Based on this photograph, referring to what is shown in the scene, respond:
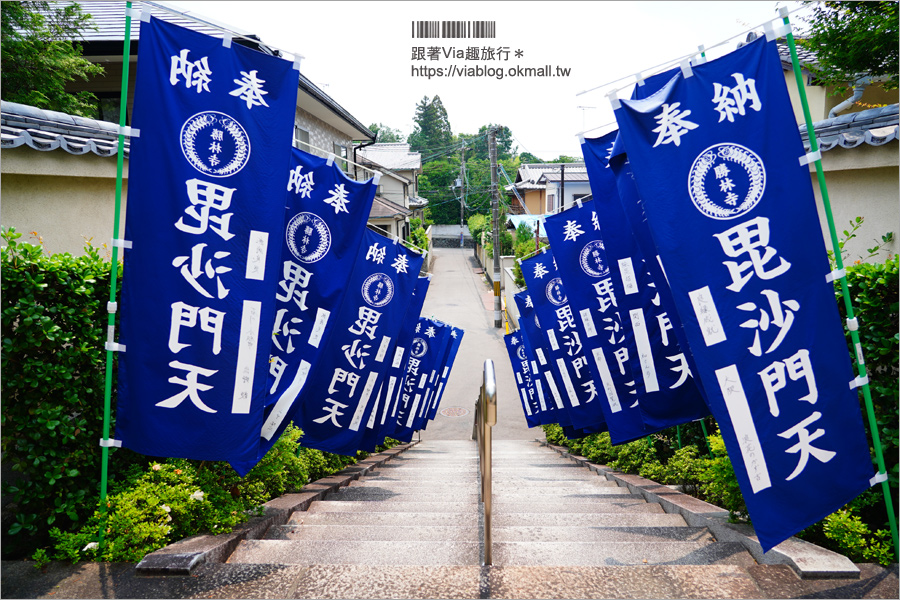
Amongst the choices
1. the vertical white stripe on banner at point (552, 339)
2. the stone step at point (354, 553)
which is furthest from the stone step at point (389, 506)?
the vertical white stripe on banner at point (552, 339)

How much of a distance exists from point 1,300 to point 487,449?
378 centimetres

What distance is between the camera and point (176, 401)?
451 cm

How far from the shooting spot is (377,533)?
17.3ft

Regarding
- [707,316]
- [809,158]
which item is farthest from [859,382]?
[809,158]

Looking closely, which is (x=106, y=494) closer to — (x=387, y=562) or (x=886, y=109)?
(x=387, y=562)

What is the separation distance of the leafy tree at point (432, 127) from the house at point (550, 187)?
24.0 meters

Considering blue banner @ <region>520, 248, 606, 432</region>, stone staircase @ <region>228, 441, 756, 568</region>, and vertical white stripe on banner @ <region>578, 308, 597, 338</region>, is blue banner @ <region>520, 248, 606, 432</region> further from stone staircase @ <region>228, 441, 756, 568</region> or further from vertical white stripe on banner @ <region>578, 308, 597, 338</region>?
vertical white stripe on banner @ <region>578, 308, 597, 338</region>

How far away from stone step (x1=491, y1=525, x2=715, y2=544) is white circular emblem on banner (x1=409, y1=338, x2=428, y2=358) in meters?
8.91

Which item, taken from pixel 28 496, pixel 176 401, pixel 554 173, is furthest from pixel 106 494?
pixel 554 173

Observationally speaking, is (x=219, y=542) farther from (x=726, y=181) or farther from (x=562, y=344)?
(x=562, y=344)

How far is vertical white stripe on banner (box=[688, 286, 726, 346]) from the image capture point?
13.5ft

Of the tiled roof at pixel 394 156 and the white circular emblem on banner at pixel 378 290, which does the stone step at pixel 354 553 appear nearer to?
the white circular emblem on banner at pixel 378 290

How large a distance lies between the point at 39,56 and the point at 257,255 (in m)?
7.69

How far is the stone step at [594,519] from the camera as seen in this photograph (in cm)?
571
